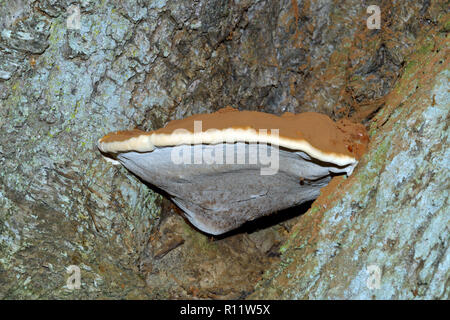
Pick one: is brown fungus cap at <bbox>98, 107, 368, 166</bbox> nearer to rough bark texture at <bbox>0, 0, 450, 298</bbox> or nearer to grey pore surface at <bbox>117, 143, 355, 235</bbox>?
grey pore surface at <bbox>117, 143, 355, 235</bbox>

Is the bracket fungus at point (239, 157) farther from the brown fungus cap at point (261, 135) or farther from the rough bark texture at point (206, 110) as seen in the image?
the rough bark texture at point (206, 110)

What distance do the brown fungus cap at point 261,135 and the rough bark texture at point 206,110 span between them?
0.33 meters

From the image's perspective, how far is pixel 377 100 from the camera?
10.5ft

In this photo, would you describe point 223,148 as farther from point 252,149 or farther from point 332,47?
point 332,47

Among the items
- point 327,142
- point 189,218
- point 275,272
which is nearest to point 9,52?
point 189,218

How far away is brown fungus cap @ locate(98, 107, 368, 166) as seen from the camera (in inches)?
84.7

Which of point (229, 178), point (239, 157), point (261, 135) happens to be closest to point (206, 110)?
point (229, 178)

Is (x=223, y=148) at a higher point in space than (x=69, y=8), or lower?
lower

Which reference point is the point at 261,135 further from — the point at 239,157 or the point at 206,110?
the point at 206,110

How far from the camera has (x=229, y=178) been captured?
8.50ft

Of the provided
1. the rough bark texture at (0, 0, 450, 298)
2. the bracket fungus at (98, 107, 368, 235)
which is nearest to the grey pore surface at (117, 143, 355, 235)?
the bracket fungus at (98, 107, 368, 235)

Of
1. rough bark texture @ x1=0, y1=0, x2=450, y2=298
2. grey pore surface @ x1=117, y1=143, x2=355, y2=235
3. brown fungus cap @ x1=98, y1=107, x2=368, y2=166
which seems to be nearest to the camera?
brown fungus cap @ x1=98, y1=107, x2=368, y2=166
